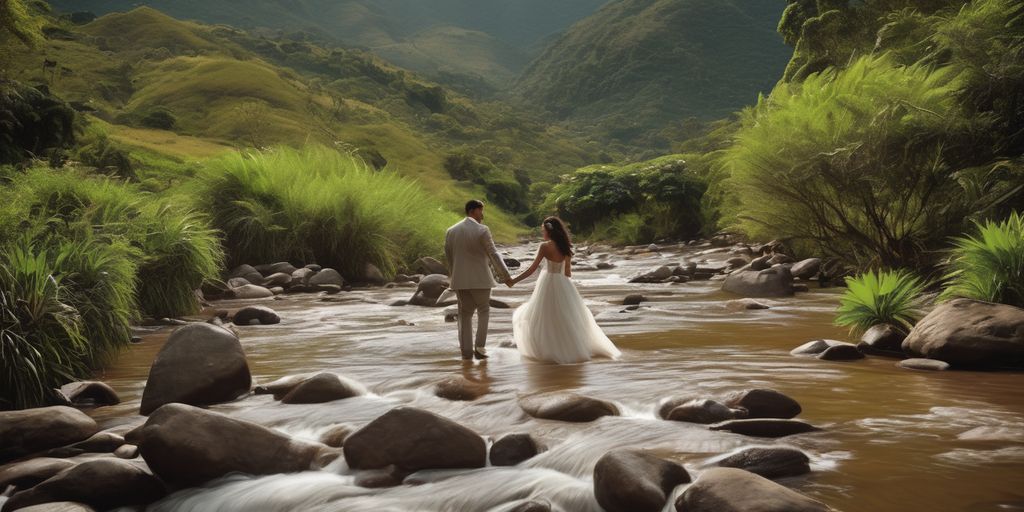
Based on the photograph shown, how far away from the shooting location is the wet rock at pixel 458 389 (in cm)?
737

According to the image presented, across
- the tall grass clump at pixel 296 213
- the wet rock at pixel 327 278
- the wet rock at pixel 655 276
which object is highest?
the tall grass clump at pixel 296 213

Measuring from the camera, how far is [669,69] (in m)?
172

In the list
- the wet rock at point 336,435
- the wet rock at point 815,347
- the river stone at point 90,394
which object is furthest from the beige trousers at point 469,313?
the river stone at point 90,394

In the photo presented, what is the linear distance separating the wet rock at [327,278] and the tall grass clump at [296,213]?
141 cm

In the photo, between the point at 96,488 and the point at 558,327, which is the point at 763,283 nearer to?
the point at 558,327

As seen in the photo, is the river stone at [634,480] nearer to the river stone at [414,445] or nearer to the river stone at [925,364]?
the river stone at [414,445]

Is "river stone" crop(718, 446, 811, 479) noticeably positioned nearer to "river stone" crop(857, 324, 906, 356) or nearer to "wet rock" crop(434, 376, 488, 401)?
"wet rock" crop(434, 376, 488, 401)

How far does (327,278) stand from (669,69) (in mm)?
162523

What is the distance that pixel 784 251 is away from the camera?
22.9m

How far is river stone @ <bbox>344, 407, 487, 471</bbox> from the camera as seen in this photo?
557 cm

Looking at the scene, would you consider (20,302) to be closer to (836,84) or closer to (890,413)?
(890,413)

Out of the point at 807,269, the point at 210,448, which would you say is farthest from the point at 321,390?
the point at 807,269

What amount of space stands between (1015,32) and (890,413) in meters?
9.14

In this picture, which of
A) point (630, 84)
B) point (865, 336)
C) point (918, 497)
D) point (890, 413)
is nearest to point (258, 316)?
point (865, 336)
